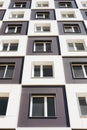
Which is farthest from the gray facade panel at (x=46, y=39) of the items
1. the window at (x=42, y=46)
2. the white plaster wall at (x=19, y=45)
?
the white plaster wall at (x=19, y=45)

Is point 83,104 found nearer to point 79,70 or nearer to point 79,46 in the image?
point 79,70

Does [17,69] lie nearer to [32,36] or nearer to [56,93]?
[56,93]

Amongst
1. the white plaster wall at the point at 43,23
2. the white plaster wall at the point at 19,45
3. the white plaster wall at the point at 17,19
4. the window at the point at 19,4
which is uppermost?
the window at the point at 19,4

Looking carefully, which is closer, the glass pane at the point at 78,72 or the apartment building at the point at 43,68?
the apartment building at the point at 43,68

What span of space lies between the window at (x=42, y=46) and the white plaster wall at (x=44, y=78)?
145cm

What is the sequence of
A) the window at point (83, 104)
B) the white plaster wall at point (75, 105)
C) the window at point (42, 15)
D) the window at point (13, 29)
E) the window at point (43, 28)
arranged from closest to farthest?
the white plaster wall at point (75, 105) < the window at point (83, 104) < the window at point (13, 29) < the window at point (43, 28) < the window at point (42, 15)

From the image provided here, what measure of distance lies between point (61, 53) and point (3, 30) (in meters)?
5.74

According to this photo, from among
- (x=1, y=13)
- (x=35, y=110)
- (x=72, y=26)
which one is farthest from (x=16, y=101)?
(x=1, y=13)

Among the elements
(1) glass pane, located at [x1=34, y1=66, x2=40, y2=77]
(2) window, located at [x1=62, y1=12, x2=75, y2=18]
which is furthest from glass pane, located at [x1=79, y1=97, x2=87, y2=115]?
(2) window, located at [x1=62, y1=12, x2=75, y2=18]

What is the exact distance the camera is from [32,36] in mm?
16266

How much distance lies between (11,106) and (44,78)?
9.41 ft

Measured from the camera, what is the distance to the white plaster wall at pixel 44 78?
12086 mm

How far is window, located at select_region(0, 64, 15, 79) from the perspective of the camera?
12.9 m

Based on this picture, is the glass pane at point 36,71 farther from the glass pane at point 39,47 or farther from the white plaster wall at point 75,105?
the white plaster wall at point 75,105
